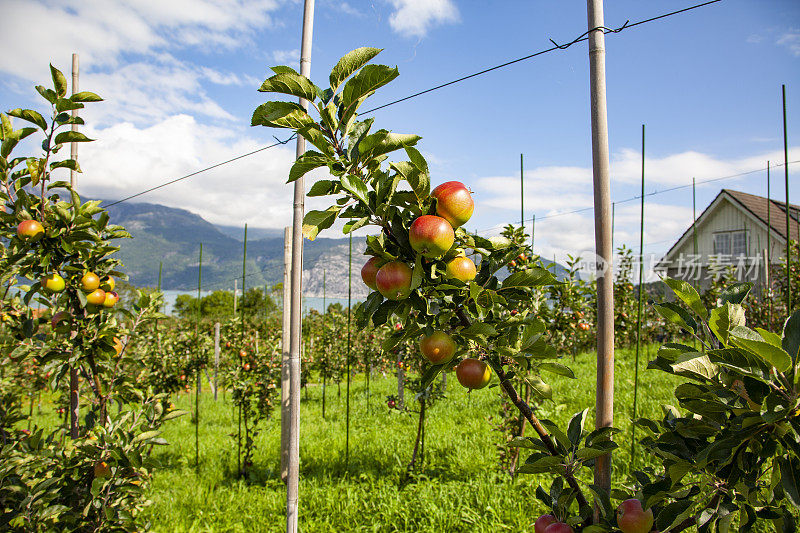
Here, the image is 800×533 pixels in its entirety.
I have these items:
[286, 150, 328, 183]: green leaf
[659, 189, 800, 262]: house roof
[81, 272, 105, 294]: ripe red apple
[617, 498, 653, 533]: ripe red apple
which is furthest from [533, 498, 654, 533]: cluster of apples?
[659, 189, 800, 262]: house roof

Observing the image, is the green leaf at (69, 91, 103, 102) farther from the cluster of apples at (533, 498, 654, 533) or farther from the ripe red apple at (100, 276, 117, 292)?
the cluster of apples at (533, 498, 654, 533)

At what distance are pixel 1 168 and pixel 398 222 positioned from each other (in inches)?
83.7

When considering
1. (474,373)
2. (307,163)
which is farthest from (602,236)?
(307,163)

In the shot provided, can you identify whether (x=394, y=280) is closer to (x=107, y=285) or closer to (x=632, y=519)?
(x=632, y=519)

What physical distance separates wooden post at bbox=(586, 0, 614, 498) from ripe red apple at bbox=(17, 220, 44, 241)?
231 centimetres

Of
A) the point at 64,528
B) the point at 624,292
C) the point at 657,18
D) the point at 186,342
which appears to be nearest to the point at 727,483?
the point at 657,18

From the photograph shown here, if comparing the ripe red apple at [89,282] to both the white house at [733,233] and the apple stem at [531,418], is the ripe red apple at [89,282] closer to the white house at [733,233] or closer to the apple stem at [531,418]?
the apple stem at [531,418]

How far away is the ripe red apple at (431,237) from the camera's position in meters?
0.79

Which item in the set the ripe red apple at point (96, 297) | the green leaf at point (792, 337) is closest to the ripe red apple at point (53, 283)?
the ripe red apple at point (96, 297)

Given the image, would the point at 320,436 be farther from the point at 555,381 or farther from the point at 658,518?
the point at 658,518

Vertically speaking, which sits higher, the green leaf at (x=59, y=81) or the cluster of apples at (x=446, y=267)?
the green leaf at (x=59, y=81)

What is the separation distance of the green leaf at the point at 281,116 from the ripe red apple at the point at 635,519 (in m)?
0.99

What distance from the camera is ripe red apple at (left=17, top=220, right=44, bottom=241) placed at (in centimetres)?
188

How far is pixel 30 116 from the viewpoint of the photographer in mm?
1880
